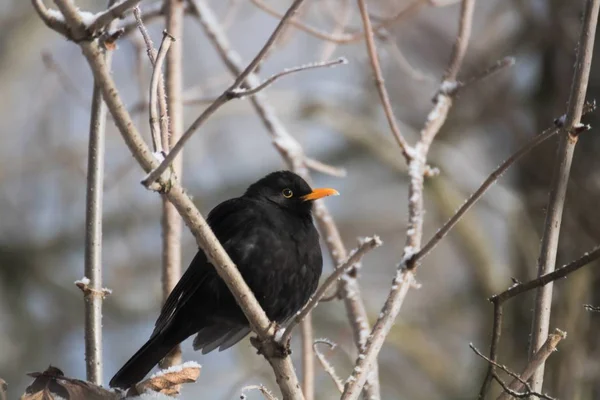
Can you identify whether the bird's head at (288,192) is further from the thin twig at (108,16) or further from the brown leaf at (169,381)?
the thin twig at (108,16)

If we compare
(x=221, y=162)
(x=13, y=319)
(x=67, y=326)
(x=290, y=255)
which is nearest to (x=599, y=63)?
(x=290, y=255)

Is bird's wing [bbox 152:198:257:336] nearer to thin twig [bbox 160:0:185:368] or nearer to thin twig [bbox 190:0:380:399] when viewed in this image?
thin twig [bbox 160:0:185:368]

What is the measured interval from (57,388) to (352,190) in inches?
321

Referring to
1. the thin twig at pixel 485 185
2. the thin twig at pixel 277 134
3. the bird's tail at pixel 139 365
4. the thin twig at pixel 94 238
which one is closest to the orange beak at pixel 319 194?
the thin twig at pixel 277 134

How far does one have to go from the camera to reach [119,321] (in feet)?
28.6

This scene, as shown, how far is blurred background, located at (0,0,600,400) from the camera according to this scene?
6.93 m

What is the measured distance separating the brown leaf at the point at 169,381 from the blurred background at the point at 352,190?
4.37 meters

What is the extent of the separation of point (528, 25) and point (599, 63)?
89 centimetres

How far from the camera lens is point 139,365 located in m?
3.32

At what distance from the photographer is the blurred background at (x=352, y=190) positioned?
6926mm

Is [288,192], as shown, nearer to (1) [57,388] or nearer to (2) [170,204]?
(2) [170,204]

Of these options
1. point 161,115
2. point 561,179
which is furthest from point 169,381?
point 561,179

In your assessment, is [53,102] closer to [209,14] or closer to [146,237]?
[146,237]

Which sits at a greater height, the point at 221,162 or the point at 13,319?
the point at 221,162
